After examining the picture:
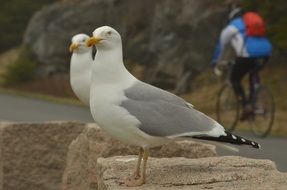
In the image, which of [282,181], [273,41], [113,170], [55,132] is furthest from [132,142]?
[273,41]

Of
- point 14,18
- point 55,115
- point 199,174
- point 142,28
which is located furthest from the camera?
point 14,18

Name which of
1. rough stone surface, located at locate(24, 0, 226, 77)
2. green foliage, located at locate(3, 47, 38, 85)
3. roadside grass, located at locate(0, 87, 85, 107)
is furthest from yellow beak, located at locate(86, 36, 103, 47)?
green foliage, located at locate(3, 47, 38, 85)

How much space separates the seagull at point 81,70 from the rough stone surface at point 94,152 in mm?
860

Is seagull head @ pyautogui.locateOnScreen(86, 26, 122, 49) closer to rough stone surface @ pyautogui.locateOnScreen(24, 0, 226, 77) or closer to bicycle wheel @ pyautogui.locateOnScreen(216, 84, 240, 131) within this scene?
bicycle wheel @ pyautogui.locateOnScreen(216, 84, 240, 131)

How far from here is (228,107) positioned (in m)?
15.9

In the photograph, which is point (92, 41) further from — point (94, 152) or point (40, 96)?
point (40, 96)

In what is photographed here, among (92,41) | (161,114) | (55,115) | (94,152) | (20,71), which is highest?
(92,41)

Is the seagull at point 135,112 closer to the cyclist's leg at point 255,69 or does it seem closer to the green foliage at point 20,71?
the cyclist's leg at point 255,69

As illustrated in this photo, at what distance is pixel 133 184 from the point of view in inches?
A: 214

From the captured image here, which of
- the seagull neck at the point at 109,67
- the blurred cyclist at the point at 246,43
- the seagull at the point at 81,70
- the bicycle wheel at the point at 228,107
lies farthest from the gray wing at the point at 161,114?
the bicycle wheel at the point at 228,107

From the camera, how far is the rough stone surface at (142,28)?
79.2 feet

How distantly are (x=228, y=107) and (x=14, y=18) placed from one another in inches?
817

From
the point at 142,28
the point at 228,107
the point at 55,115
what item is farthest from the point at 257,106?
the point at 142,28

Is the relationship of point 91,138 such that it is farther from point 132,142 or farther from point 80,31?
point 80,31
